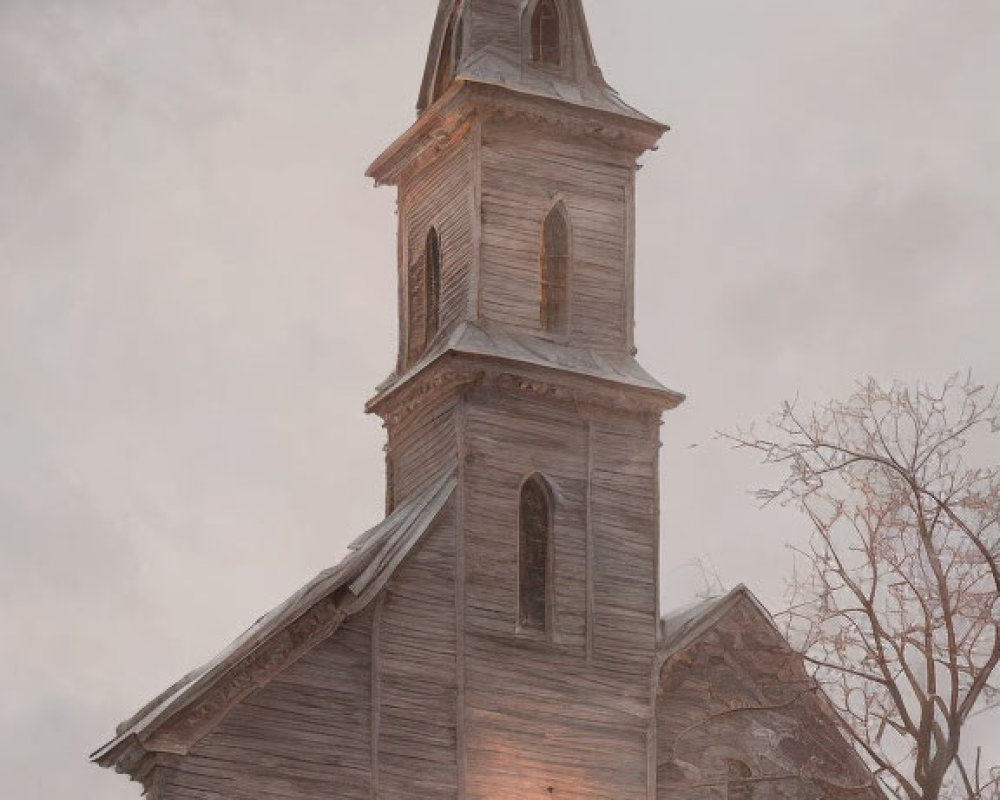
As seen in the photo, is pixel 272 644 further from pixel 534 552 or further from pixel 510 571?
pixel 534 552

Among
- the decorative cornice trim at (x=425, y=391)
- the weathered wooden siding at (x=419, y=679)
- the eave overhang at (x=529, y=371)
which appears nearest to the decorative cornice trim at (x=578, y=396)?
the eave overhang at (x=529, y=371)

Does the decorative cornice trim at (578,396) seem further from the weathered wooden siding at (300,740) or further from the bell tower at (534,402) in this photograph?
the weathered wooden siding at (300,740)

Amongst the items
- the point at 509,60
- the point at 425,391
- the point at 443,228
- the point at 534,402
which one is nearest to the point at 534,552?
the point at 534,402

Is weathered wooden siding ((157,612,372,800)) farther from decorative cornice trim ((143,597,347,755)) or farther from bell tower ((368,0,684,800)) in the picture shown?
bell tower ((368,0,684,800))

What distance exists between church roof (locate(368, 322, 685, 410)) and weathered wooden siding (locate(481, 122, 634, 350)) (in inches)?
10.9

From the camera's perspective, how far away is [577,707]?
37594 millimetres

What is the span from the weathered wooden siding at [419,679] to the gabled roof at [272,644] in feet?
1.34

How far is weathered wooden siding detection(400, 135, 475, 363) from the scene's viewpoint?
39.6m

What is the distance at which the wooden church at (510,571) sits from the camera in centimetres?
3528

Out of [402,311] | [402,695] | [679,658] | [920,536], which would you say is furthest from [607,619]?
[920,536]

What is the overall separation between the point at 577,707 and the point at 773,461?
9.14 m

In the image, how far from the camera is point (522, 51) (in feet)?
135

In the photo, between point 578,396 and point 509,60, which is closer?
point 578,396

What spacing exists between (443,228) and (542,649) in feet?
25.3
